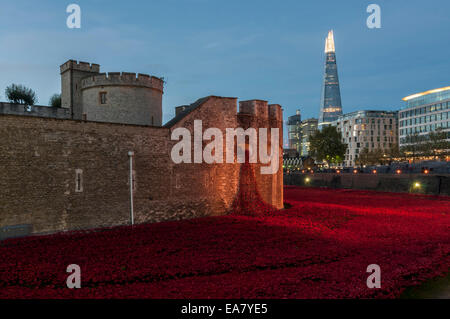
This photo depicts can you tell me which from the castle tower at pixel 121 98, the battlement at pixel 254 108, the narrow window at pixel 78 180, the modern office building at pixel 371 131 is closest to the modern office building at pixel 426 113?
the modern office building at pixel 371 131

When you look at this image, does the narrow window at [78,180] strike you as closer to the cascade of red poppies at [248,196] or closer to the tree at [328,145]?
the cascade of red poppies at [248,196]

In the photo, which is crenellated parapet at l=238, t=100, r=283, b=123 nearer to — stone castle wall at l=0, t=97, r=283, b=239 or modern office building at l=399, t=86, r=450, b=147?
stone castle wall at l=0, t=97, r=283, b=239

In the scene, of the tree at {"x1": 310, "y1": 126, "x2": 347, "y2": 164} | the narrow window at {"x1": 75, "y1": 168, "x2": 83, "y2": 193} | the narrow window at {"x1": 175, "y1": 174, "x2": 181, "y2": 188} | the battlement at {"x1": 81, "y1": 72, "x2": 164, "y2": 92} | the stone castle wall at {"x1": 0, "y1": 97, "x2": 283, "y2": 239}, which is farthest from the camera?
the tree at {"x1": 310, "y1": 126, "x2": 347, "y2": 164}

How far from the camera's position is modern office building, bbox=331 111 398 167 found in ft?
538

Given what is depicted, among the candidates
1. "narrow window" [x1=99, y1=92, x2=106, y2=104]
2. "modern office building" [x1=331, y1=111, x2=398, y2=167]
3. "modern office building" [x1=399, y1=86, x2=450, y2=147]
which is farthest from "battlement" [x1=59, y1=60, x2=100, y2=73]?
"modern office building" [x1=331, y1=111, x2=398, y2=167]

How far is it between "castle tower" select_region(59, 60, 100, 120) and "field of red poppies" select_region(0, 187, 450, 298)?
17478 mm

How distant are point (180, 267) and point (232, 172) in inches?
526

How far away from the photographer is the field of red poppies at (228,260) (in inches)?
383

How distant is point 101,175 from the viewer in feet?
61.4

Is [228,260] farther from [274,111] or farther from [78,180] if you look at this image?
[274,111]

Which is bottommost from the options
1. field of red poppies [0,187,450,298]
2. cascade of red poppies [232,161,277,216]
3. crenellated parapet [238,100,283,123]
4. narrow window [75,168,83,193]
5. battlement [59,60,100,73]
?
field of red poppies [0,187,450,298]

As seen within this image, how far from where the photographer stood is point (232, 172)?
81.3 feet

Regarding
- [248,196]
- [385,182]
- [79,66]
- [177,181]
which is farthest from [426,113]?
[177,181]
